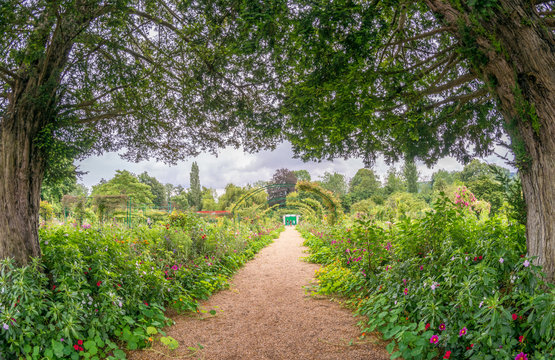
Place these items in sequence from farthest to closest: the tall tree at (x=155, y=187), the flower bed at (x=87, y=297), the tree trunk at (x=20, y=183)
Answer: the tall tree at (x=155, y=187)
the tree trunk at (x=20, y=183)
the flower bed at (x=87, y=297)

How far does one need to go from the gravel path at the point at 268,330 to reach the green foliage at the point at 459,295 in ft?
0.93

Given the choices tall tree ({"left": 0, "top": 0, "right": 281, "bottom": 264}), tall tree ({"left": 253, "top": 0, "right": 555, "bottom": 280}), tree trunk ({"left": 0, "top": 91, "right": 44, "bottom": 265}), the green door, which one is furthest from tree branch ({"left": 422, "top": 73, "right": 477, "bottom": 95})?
the green door

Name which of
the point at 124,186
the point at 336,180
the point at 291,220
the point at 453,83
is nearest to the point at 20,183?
the point at 453,83

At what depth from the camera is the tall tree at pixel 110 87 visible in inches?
127

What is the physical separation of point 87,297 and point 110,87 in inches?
122

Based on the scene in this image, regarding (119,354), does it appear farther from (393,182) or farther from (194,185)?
(194,185)

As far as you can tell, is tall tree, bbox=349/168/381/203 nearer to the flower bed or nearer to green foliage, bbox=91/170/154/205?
green foliage, bbox=91/170/154/205

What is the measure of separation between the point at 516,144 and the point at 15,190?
4793 millimetres

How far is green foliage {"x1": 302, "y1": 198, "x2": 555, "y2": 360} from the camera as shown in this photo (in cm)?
208

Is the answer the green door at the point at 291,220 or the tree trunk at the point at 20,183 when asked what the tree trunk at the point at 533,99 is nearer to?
the tree trunk at the point at 20,183

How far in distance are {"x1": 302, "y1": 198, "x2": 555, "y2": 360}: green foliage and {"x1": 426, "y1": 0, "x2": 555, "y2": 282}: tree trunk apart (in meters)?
0.28

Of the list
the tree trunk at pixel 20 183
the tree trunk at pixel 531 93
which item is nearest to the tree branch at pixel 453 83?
the tree trunk at pixel 531 93

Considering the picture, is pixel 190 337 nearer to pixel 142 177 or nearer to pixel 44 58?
pixel 44 58

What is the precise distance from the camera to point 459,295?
2430 millimetres
